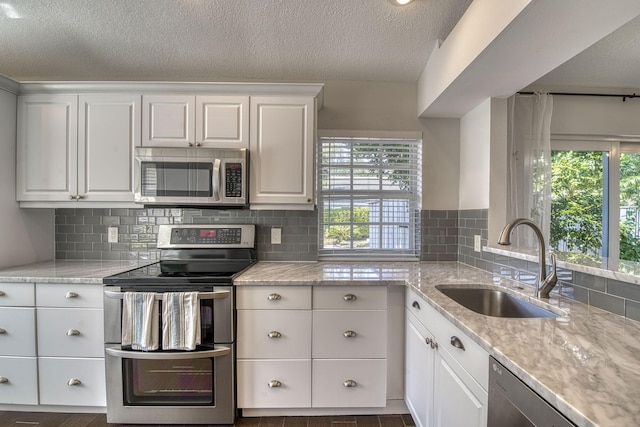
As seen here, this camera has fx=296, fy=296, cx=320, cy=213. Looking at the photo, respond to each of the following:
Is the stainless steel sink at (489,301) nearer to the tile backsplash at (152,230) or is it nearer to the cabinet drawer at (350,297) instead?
the cabinet drawer at (350,297)

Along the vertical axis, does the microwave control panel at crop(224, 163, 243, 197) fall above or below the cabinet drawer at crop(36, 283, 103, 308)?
above

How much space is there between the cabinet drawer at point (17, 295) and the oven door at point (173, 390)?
1.82 feet

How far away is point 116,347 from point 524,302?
2.13 meters

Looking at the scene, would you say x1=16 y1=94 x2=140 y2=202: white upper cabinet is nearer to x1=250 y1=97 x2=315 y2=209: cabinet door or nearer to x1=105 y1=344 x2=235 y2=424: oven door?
x1=250 y1=97 x2=315 y2=209: cabinet door

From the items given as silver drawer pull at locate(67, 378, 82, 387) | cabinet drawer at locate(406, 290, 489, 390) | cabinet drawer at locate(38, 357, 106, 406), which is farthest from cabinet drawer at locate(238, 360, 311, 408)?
silver drawer pull at locate(67, 378, 82, 387)

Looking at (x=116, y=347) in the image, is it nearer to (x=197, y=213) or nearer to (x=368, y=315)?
(x=197, y=213)

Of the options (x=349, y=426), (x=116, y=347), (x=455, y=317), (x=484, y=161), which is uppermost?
(x=484, y=161)

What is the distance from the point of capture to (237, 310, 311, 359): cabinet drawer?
1708mm

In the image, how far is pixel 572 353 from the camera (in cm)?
81

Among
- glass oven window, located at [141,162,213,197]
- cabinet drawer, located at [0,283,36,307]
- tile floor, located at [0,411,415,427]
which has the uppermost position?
glass oven window, located at [141,162,213,197]

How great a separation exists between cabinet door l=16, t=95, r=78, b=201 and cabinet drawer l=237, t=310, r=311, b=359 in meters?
1.51

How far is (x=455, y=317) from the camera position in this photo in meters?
1.08

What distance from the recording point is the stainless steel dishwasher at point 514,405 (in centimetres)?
67

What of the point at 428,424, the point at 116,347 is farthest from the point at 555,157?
the point at 116,347
